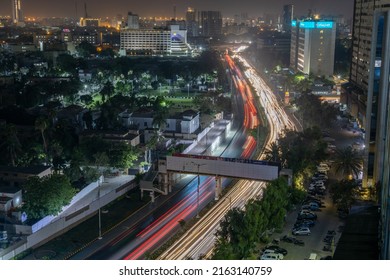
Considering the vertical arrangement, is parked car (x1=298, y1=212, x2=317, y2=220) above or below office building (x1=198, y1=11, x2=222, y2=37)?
→ below

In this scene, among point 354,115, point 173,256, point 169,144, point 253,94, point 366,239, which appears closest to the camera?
point 366,239

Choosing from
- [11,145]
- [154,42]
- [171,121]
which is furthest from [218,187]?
[154,42]

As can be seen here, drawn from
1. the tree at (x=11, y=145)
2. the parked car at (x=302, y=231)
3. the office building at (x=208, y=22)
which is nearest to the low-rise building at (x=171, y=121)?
the tree at (x=11, y=145)

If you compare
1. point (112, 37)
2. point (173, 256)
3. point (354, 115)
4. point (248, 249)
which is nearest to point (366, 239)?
point (248, 249)

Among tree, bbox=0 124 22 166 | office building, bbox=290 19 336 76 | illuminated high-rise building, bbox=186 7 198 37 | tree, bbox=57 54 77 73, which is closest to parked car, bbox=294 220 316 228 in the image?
tree, bbox=0 124 22 166

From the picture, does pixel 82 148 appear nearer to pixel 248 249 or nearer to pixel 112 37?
pixel 248 249

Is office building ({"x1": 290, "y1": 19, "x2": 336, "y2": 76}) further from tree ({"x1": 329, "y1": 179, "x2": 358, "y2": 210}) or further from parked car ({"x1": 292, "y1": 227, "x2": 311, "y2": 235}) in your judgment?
parked car ({"x1": 292, "y1": 227, "x2": 311, "y2": 235})

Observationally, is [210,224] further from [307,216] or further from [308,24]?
[308,24]
